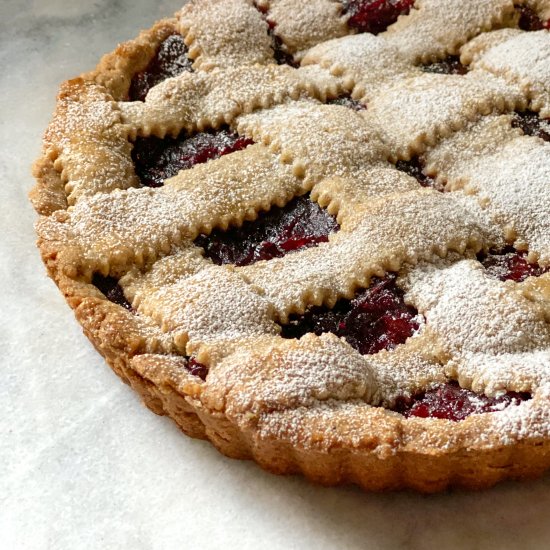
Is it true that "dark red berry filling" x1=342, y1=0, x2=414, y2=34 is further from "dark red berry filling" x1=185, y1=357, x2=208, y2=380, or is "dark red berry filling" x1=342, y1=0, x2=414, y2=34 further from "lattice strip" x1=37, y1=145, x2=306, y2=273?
"dark red berry filling" x1=185, y1=357, x2=208, y2=380

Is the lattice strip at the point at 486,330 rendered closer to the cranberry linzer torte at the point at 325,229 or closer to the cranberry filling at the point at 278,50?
the cranberry linzer torte at the point at 325,229

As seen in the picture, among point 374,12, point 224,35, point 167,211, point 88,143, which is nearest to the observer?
point 167,211

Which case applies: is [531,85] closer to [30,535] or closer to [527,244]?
[527,244]

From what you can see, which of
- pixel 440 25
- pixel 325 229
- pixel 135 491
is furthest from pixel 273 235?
pixel 440 25

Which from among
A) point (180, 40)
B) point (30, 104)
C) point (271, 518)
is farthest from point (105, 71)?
point (271, 518)

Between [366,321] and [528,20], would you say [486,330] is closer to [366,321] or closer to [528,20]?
[366,321]

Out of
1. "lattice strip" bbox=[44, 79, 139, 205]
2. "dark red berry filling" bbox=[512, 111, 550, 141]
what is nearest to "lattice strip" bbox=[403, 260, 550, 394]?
"dark red berry filling" bbox=[512, 111, 550, 141]
